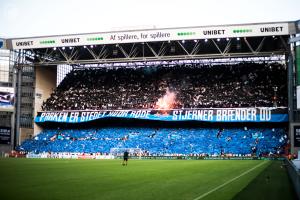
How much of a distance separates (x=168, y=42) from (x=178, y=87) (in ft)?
34.3

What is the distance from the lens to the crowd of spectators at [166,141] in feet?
186

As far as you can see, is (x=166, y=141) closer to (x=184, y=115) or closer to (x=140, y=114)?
(x=184, y=115)

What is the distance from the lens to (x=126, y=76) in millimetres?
73375

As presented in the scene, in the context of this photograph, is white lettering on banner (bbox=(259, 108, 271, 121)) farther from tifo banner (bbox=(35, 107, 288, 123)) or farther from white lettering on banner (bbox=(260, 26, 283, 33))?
white lettering on banner (bbox=(260, 26, 283, 33))

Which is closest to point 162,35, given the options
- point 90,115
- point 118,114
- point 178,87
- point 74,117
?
point 178,87

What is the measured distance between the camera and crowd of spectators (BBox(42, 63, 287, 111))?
6312 centimetres

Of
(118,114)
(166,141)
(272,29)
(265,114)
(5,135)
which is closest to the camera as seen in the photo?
(272,29)

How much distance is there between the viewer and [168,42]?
59781mm

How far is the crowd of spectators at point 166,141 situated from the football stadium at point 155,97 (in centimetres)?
15

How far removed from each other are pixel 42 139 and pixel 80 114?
7.35 m

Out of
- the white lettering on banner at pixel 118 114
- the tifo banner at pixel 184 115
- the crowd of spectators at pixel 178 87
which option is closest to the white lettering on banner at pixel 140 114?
the tifo banner at pixel 184 115

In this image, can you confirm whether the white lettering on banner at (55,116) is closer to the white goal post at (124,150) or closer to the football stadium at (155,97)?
the football stadium at (155,97)

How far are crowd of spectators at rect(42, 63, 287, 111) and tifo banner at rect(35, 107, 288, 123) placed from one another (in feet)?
5.04

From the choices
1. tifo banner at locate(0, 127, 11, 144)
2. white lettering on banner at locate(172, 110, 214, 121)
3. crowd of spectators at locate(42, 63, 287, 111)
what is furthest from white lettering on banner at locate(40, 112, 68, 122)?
white lettering on banner at locate(172, 110, 214, 121)
